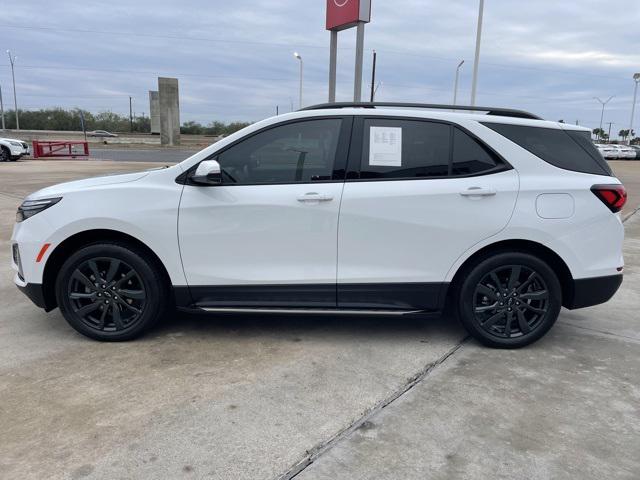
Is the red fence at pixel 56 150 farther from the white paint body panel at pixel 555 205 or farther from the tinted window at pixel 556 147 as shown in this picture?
the white paint body panel at pixel 555 205

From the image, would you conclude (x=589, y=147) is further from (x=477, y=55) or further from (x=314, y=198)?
(x=477, y=55)

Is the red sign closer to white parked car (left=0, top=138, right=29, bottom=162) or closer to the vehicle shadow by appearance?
the vehicle shadow

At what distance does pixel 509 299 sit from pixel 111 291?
2933 millimetres

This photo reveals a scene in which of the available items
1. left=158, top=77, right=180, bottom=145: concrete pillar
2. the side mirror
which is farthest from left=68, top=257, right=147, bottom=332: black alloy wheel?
left=158, top=77, right=180, bottom=145: concrete pillar

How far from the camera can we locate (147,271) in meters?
3.82

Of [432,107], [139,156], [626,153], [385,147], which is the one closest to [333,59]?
[432,107]

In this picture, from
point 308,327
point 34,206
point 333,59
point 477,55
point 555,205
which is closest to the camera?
point 555,205

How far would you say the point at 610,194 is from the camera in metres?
3.81

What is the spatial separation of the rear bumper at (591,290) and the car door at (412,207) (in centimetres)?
78

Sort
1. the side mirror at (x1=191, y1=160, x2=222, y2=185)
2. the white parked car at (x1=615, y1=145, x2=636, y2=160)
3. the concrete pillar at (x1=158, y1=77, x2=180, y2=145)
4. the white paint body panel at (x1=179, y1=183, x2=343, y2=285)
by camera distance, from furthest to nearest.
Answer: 1. the concrete pillar at (x1=158, y1=77, x2=180, y2=145)
2. the white parked car at (x1=615, y1=145, x2=636, y2=160)
3. the white paint body panel at (x1=179, y1=183, x2=343, y2=285)
4. the side mirror at (x1=191, y1=160, x2=222, y2=185)

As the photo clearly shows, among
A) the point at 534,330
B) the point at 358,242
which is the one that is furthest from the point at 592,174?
the point at 358,242

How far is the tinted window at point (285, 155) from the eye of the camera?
3816mm

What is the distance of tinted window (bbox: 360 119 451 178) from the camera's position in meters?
3.82

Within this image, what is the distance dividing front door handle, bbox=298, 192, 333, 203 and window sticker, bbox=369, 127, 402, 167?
16.7 inches
